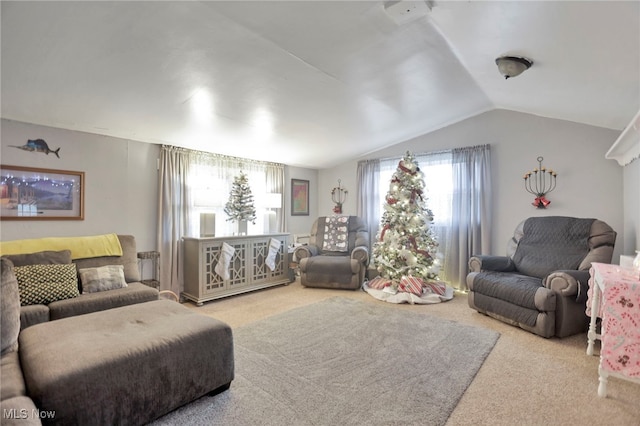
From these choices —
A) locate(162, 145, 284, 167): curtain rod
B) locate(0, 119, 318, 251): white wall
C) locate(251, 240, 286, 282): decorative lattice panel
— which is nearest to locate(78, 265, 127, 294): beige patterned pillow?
locate(0, 119, 318, 251): white wall

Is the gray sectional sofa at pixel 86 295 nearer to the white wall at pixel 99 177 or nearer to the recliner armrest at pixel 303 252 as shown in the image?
the white wall at pixel 99 177

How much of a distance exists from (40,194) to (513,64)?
4.54 meters

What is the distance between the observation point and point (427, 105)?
12.9 ft

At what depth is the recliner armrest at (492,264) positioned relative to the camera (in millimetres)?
3646

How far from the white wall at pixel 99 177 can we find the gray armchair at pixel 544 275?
410cm

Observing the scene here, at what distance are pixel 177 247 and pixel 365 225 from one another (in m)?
3.05

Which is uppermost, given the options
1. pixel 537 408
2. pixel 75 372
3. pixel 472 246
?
pixel 472 246

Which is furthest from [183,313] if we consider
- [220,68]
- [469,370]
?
[469,370]

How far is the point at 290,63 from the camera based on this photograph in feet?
8.73

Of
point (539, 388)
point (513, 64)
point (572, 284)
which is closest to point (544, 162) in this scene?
point (572, 284)

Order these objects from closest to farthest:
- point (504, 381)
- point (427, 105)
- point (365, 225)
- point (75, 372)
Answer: point (75, 372) < point (504, 381) < point (427, 105) < point (365, 225)

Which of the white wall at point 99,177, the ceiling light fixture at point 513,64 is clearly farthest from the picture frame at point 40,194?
the ceiling light fixture at point 513,64

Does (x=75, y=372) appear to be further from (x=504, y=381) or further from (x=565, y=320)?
(x=565, y=320)

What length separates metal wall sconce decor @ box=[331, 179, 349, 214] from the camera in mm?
6016
